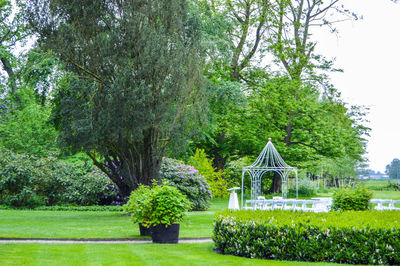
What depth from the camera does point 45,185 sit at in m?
20.3

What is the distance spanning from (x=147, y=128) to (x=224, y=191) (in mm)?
15013

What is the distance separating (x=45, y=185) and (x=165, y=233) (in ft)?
40.6

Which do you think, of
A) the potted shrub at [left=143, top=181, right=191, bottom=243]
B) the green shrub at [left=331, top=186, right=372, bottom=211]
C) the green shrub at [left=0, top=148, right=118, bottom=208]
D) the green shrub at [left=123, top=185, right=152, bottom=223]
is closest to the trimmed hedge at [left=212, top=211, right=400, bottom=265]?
the potted shrub at [left=143, top=181, right=191, bottom=243]

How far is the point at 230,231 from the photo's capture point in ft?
26.7

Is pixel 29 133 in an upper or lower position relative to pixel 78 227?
upper

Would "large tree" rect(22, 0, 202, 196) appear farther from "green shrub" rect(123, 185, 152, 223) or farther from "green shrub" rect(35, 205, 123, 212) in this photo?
"green shrub" rect(123, 185, 152, 223)

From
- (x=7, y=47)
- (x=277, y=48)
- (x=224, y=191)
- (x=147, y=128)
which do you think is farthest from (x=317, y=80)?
(x=7, y=47)

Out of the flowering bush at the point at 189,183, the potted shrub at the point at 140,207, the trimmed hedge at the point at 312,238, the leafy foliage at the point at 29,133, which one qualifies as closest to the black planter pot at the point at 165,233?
the potted shrub at the point at 140,207

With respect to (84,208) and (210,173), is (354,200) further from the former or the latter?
(210,173)

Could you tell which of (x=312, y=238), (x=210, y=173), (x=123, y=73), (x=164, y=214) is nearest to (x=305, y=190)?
(x=210, y=173)

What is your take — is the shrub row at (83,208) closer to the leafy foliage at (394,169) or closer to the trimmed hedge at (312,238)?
the trimmed hedge at (312,238)

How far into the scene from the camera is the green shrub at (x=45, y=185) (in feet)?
65.1

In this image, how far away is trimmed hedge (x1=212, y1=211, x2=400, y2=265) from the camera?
6.88 metres

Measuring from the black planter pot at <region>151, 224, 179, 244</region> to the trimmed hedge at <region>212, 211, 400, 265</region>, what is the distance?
1.32 m
